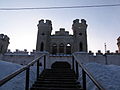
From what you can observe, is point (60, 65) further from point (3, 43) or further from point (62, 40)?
point (3, 43)

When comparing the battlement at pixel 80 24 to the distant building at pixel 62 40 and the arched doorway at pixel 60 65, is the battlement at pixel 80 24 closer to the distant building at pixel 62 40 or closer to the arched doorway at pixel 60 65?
the distant building at pixel 62 40

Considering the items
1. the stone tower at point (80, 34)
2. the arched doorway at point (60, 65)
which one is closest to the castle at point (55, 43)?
the stone tower at point (80, 34)

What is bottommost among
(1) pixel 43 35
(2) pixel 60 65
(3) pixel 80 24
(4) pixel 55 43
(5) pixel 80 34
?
(2) pixel 60 65

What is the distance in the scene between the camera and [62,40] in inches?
1237

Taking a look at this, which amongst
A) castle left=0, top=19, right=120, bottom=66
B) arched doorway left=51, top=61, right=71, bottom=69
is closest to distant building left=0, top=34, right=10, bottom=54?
castle left=0, top=19, right=120, bottom=66

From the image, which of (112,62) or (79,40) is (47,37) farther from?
(112,62)

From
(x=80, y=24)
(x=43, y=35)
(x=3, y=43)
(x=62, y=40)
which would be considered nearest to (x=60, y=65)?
(x=62, y=40)

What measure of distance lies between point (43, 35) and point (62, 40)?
4.01 meters

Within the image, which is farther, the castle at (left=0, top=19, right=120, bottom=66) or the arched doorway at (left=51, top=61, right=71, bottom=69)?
the castle at (left=0, top=19, right=120, bottom=66)

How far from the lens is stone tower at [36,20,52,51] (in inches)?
1212

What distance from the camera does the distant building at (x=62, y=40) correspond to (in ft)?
101

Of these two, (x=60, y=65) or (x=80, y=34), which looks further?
(x=80, y=34)

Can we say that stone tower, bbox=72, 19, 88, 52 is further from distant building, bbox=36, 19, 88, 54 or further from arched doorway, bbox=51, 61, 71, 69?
arched doorway, bbox=51, 61, 71, 69

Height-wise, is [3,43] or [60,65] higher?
[3,43]
